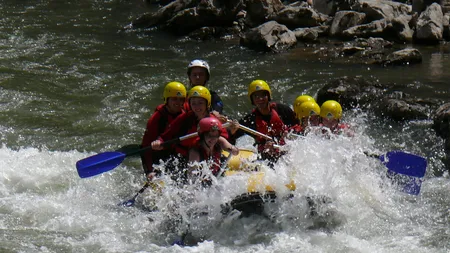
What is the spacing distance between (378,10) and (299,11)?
192cm

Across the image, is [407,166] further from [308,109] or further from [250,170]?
[250,170]

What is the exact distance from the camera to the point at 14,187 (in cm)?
820

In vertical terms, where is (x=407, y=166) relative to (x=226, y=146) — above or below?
below

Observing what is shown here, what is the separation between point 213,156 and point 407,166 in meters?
2.21

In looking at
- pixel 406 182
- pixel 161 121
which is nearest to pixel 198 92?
pixel 161 121

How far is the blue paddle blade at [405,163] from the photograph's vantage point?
7.45m

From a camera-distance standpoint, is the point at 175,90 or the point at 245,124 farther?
the point at 245,124

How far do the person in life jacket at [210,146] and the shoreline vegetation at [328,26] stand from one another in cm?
495

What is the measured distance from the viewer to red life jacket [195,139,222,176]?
7.03m

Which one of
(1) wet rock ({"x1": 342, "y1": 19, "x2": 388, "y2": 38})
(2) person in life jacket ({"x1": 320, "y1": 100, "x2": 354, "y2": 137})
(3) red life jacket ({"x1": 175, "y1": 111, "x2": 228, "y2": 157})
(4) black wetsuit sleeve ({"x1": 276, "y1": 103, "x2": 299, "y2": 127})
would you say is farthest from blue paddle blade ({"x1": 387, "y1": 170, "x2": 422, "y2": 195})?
(1) wet rock ({"x1": 342, "y1": 19, "x2": 388, "y2": 38})

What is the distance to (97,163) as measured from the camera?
25.7 feet

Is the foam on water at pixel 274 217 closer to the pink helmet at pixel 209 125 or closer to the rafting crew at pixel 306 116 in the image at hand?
the rafting crew at pixel 306 116

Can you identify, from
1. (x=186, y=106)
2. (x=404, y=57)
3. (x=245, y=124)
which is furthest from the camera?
(x=404, y=57)

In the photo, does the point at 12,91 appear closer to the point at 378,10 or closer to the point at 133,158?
the point at 133,158
